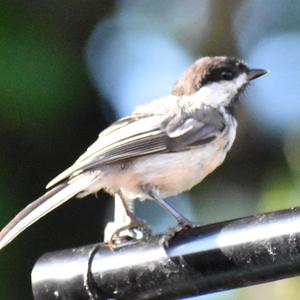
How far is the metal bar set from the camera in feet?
9.30

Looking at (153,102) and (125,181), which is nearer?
(125,181)

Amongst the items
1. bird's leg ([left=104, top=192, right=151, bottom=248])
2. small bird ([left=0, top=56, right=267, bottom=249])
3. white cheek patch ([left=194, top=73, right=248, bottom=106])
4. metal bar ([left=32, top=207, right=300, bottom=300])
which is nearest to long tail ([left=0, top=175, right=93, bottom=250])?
small bird ([left=0, top=56, right=267, bottom=249])

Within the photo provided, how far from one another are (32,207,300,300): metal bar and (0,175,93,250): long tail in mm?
387

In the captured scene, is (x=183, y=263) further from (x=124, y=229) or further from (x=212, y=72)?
(x=212, y=72)

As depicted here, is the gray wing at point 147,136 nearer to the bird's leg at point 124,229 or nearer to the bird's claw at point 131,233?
the bird's leg at point 124,229

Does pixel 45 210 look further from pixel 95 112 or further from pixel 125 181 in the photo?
pixel 95 112

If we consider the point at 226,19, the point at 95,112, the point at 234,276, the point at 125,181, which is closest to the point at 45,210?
the point at 125,181

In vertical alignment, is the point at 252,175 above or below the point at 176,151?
below

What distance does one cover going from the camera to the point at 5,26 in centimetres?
487

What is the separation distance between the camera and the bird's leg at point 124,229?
11.2ft

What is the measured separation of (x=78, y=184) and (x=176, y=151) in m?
0.49

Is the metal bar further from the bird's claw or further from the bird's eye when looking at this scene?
the bird's eye

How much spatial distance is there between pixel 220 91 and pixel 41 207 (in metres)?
1.25

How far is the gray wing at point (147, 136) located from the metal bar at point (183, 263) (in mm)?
796
